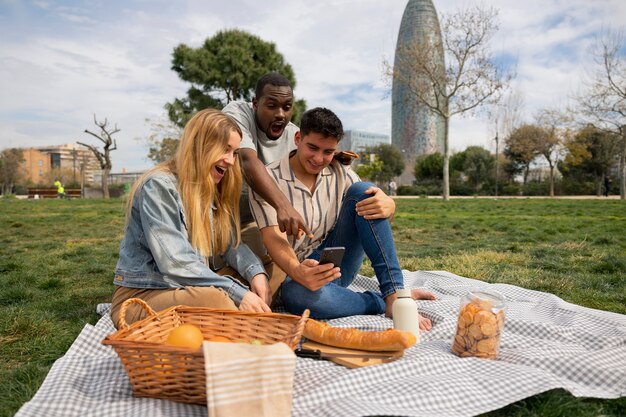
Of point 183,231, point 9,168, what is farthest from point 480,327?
point 9,168

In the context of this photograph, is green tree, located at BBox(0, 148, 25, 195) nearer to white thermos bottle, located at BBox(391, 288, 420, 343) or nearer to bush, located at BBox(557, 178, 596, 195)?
bush, located at BBox(557, 178, 596, 195)

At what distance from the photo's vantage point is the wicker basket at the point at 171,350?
187 centimetres

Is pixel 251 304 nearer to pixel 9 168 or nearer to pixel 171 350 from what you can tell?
pixel 171 350

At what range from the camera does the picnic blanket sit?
1942 millimetres

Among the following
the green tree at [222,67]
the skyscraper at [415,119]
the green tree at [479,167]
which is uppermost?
the skyscraper at [415,119]

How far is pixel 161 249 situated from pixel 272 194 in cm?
80

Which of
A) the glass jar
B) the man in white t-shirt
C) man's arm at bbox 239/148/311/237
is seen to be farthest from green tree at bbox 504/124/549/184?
the glass jar

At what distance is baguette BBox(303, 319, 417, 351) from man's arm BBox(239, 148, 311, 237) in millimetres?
604

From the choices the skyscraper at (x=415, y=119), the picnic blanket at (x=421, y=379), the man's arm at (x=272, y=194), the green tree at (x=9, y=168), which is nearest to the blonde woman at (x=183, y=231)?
the man's arm at (x=272, y=194)

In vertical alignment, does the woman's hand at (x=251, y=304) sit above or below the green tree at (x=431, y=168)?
below

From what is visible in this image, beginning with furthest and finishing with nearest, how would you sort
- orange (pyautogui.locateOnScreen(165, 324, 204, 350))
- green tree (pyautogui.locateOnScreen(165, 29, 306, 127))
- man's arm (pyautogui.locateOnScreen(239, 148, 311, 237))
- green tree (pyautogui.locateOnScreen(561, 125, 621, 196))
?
green tree (pyautogui.locateOnScreen(561, 125, 621, 196)) → green tree (pyautogui.locateOnScreen(165, 29, 306, 127)) → man's arm (pyautogui.locateOnScreen(239, 148, 311, 237)) → orange (pyautogui.locateOnScreen(165, 324, 204, 350))

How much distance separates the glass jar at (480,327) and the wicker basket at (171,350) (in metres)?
0.91

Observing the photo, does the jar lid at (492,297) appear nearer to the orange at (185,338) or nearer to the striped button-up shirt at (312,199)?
the striped button-up shirt at (312,199)

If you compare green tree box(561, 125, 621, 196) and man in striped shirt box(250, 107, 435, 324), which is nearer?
man in striped shirt box(250, 107, 435, 324)
